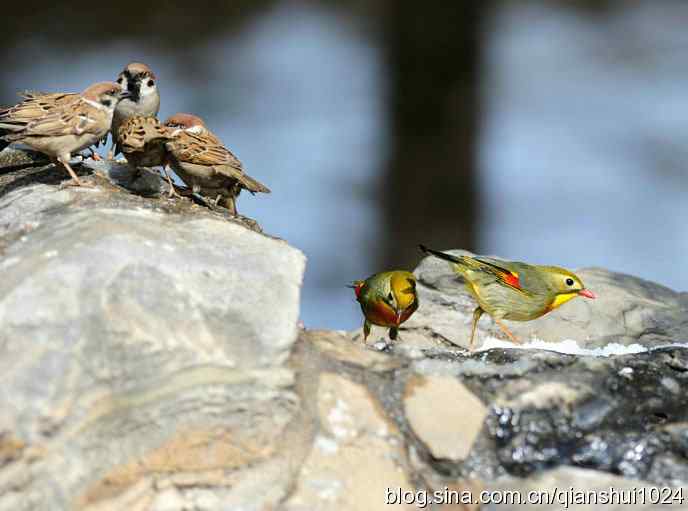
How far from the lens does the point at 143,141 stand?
4191 mm

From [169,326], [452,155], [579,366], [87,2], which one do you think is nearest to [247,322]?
[169,326]

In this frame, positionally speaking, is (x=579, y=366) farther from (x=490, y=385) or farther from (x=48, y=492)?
(x=48, y=492)

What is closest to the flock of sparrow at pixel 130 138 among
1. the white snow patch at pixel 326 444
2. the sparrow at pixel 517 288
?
the sparrow at pixel 517 288

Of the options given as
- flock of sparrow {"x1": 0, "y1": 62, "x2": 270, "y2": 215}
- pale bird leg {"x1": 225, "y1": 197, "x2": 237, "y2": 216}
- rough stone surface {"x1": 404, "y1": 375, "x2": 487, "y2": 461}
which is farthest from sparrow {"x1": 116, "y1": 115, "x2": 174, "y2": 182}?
rough stone surface {"x1": 404, "y1": 375, "x2": 487, "y2": 461}

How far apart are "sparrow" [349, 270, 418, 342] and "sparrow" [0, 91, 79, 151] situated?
4.68 feet

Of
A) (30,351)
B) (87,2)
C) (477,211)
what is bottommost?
(477,211)

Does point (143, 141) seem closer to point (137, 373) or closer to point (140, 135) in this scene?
point (140, 135)

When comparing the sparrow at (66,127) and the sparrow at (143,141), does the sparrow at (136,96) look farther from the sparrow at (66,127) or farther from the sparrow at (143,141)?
the sparrow at (143,141)

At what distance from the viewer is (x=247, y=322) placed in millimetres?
3057

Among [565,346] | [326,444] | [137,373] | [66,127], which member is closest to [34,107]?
[66,127]

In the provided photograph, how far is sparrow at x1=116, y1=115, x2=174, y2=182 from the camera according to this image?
165 inches

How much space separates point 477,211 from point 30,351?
5086mm

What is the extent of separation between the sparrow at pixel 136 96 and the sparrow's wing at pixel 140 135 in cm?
44

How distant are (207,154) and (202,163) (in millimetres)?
40
